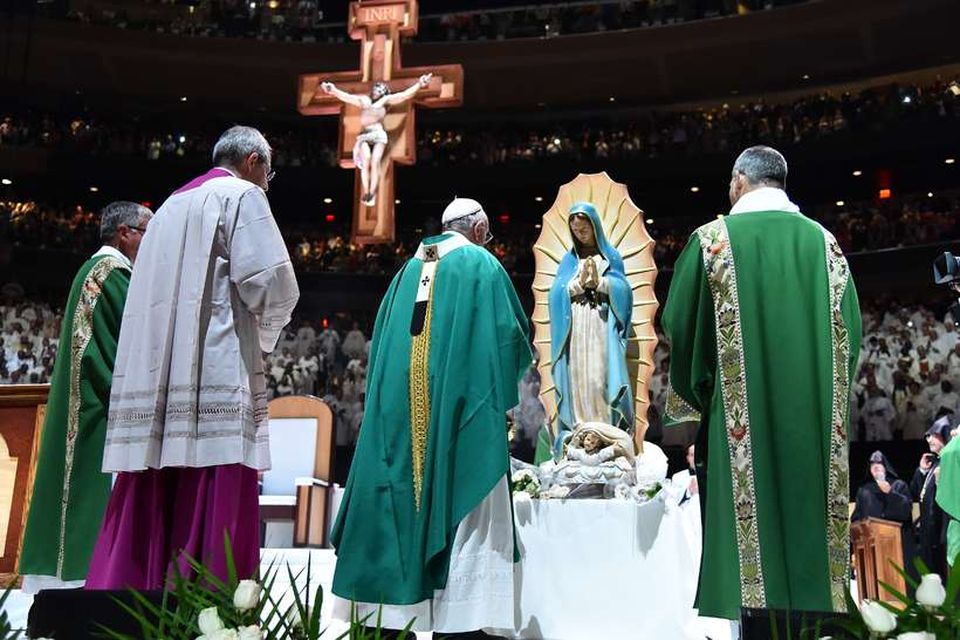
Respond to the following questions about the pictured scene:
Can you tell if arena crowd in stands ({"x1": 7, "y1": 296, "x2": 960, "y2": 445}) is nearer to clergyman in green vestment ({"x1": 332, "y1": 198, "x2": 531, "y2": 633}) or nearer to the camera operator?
the camera operator

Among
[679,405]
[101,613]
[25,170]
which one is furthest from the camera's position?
[25,170]

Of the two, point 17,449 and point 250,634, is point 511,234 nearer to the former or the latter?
point 17,449

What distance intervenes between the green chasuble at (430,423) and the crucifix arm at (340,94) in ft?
20.5

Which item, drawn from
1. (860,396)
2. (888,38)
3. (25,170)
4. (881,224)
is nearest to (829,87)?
(888,38)

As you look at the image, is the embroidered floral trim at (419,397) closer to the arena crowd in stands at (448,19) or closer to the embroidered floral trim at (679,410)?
the embroidered floral trim at (679,410)

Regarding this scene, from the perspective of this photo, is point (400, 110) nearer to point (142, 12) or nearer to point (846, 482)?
point (846, 482)

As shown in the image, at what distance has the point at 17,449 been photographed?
559cm

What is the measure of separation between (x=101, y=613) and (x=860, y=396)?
13289 millimetres

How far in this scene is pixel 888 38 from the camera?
59.4 ft

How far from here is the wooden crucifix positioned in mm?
10039

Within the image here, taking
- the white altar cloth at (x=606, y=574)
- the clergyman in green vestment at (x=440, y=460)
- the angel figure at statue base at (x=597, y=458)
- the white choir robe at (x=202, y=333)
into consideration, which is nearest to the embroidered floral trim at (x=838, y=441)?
the clergyman in green vestment at (x=440, y=460)

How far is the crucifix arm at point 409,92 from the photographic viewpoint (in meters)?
10.0

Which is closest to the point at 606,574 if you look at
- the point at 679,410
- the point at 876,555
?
the point at 679,410

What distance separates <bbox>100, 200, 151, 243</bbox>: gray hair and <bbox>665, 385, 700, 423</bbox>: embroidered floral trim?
7.75 feet
